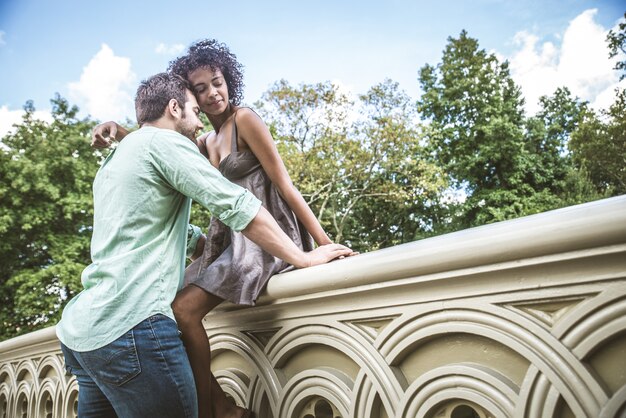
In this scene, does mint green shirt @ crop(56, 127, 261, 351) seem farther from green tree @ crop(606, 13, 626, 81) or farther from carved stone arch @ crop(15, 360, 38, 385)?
green tree @ crop(606, 13, 626, 81)

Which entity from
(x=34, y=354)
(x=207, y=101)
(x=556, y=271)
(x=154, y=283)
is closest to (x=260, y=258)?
(x=154, y=283)

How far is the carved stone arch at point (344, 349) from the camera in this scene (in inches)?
43.2

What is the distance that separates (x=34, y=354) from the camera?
2539 millimetres

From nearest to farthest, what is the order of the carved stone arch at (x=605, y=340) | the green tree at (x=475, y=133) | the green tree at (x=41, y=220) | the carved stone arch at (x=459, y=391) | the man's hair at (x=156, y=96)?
the carved stone arch at (x=605, y=340) → the carved stone arch at (x=459, y=391) → the man's hair at (x=156, y=96) → the green tree at (x=41, y=220) → the green tree at (x=475, y=133)

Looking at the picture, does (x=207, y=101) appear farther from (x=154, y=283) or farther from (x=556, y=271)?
(x=556, y=271)

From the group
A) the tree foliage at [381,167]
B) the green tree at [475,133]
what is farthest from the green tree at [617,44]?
the green tree at [475,133]

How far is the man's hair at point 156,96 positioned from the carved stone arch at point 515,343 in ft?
3.07

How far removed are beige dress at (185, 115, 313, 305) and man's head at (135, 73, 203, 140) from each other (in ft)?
0.80

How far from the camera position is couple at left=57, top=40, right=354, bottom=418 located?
3.81ft

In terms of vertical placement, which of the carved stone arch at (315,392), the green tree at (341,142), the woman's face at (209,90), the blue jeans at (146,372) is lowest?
the blue jeans at (146,372)

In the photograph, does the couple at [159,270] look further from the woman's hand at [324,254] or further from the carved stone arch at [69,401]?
the carved stone arch at [69,401]

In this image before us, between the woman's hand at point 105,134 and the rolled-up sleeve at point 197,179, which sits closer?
the rolled-up sleeve at point 197,179

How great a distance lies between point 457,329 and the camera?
3.22 ft

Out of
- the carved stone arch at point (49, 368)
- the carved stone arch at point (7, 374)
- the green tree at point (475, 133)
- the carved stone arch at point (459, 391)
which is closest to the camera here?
the carved stone arch at point (459, 391)
